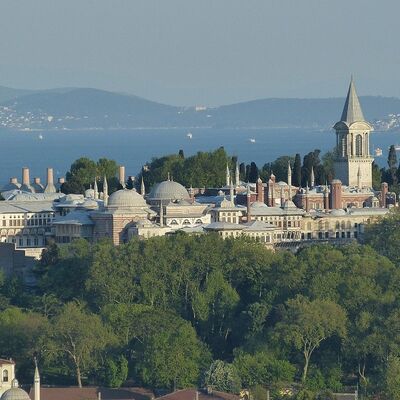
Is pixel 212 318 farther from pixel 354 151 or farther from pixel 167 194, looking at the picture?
pixel 354 151

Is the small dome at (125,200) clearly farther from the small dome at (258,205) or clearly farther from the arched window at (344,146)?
the arched window at (344,146)

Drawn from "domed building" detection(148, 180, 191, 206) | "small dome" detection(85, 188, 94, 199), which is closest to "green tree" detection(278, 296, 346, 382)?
"domed building" detection(148, 180, 191, 206)

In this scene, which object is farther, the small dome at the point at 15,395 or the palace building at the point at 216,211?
the palace building at the point at 216,211

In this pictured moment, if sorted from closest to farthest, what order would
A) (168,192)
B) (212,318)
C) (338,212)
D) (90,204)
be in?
(212,318)
(90,204)
(168,192)
(338,212)

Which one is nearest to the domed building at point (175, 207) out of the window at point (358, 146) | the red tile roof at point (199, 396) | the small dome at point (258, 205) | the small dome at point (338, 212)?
the small dome at point (258, 205)

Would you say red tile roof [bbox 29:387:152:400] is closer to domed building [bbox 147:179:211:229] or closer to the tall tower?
domed building [bbox 147:179:211:229]

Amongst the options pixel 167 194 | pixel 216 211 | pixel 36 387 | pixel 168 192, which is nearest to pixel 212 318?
pixel 36 387
